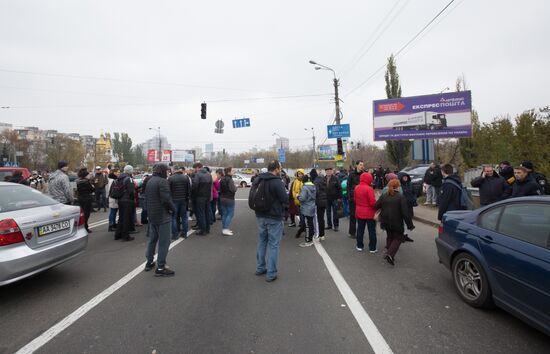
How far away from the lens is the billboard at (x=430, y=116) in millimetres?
17016

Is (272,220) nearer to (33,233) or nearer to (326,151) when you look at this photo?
(33,233)

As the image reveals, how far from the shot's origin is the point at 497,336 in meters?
2.88

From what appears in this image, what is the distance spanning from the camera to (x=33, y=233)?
3.80 metres

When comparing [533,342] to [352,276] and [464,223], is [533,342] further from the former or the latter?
[352,276]

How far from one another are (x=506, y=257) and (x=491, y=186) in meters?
3.69

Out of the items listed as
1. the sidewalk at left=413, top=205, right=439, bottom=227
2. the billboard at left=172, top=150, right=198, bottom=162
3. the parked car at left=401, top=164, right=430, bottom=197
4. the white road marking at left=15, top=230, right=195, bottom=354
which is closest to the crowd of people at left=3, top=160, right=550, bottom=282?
the white road marking at left=15, top=230, right=195, bottom=354

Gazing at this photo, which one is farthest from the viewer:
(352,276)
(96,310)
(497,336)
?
(352,276)

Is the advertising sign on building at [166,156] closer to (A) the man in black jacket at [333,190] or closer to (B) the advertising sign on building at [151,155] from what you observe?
(B) the advertising sign on building at [151,155]

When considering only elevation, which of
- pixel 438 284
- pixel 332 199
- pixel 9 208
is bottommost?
pixel 438 284

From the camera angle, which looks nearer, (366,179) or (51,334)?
(51,334)

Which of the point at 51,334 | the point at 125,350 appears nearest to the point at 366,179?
the point at 125,350

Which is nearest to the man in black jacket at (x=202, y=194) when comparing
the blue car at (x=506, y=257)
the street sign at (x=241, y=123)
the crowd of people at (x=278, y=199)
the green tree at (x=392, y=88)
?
the crowd of people at (x=278, y=199)

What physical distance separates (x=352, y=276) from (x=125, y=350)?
130 inches

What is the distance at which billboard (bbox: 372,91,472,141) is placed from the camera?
670 inches
